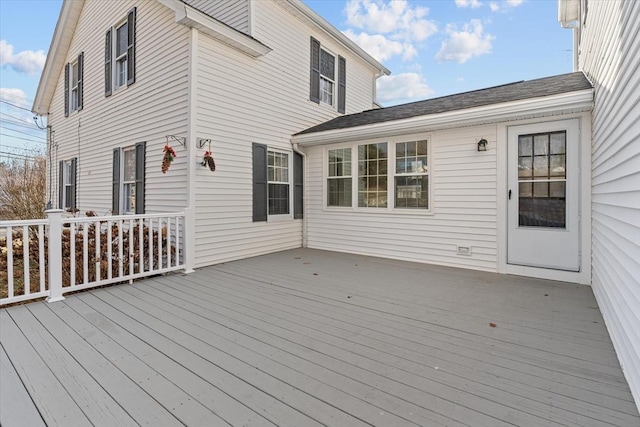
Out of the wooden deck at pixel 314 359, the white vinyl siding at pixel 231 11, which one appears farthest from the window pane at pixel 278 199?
the white vinyl siding at pixel 231 11

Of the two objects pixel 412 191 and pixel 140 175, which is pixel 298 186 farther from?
pixel 140 175

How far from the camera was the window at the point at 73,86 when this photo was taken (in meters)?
8.67

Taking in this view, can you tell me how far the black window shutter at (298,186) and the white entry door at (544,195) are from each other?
4188 millimetres

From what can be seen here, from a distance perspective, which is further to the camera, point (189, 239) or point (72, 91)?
point (72, 91)

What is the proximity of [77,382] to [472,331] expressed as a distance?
3.06m

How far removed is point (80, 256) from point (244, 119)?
11.6ft

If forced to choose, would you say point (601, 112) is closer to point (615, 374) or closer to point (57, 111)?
point (615, 374)

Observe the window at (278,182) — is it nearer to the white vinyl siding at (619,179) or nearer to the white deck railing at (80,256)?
the white deck railing at (80,256)

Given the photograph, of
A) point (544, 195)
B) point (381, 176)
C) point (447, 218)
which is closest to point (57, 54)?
point (381, 176)

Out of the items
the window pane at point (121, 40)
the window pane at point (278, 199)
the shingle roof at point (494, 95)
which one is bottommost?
the window pane at point (278, 199)

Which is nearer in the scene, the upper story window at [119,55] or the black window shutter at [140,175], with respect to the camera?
the black window shutter at [140,175]

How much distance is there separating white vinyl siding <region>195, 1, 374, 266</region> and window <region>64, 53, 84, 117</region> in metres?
5.72

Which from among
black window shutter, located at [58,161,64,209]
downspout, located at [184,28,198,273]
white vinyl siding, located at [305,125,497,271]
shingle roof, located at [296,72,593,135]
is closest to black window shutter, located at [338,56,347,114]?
shingle roof, located at [296,72,593,135]

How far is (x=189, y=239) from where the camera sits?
5066 millimetres
